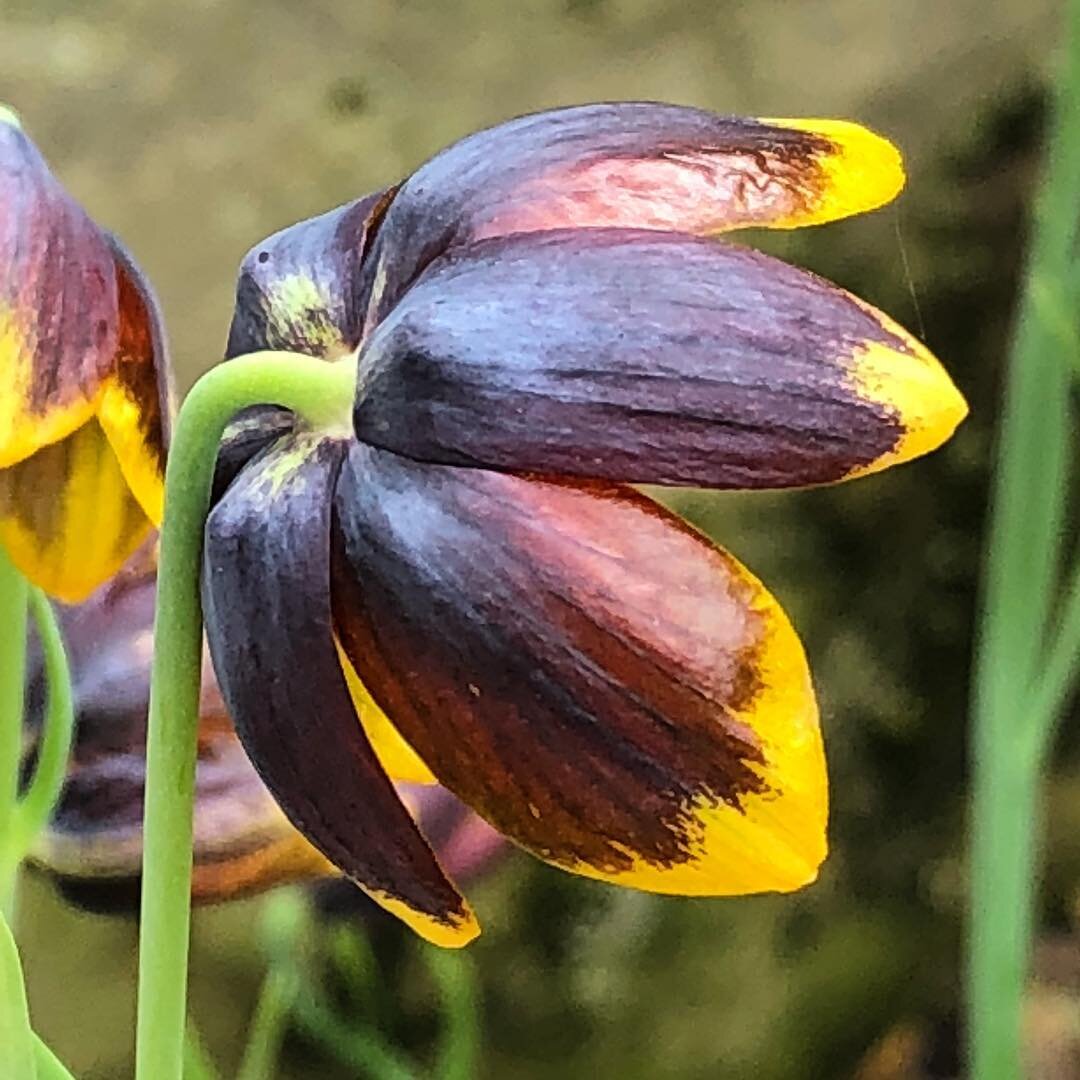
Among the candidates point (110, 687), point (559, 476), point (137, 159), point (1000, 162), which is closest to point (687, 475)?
point (559, 476)

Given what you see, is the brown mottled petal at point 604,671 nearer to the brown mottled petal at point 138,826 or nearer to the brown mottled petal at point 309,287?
the brown mottled petal at point 309,287

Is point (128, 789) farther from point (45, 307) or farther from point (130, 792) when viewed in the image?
point (45, 307)

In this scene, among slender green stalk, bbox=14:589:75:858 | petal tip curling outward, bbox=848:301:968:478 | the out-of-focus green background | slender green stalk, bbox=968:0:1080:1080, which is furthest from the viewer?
the out-of-focus green background

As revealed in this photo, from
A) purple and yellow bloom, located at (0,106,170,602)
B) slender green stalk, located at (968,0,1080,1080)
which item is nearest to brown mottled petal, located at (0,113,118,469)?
purple and yellow bloom, located at (0,106,170,602)

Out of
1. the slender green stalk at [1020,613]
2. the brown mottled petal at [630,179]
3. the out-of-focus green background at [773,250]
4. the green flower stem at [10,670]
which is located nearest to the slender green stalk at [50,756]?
the green flower stem at [10,670]

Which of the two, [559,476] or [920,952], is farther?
[920,952]

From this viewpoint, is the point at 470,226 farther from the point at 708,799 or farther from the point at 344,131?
the point at 344,131

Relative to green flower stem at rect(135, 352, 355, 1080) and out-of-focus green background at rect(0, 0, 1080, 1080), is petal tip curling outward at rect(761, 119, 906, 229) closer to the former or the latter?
green flower stem at rect(135, 352, 355, 1080)
